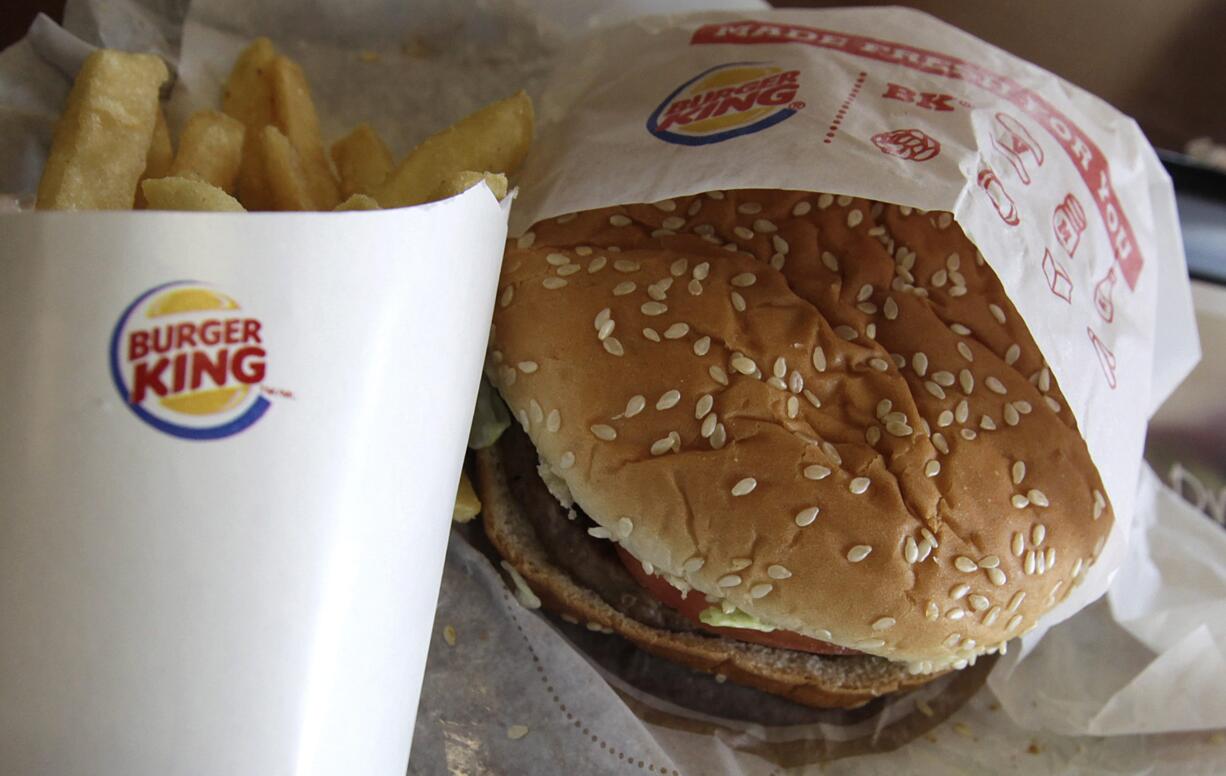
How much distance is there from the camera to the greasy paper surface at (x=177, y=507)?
3.19 ft

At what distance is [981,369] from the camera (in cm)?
151

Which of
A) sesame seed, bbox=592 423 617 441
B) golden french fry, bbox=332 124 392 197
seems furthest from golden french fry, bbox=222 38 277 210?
sesame seed, bbox=592 423 617 441

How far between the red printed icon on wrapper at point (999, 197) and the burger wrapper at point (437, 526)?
0.9 inches

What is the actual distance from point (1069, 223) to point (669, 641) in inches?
35.8

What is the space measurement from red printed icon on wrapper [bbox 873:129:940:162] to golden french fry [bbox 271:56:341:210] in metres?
0.84

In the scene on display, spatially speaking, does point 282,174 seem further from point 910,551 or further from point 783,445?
point 910,551

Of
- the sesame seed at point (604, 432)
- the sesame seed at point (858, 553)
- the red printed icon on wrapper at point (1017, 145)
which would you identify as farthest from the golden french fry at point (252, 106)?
the red printed icon on wrapper at point (1017, 145)

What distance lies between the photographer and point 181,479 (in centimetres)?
98

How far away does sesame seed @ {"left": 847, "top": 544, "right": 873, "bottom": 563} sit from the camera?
1360 millimetres

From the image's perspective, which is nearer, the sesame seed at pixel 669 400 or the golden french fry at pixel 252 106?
the sesame seed at pixel 669 400

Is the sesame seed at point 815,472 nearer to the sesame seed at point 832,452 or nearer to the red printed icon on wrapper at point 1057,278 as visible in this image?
the sesame seed at point 832,452

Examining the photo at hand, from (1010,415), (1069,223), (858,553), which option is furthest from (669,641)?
(1069,223)

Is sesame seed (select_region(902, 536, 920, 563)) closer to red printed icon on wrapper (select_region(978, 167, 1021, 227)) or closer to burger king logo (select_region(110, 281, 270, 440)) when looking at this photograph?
red printed icon on wrapper (select_region(978, 167, 1021, 227))

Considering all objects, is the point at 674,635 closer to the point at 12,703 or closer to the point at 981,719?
the point at 981,719
